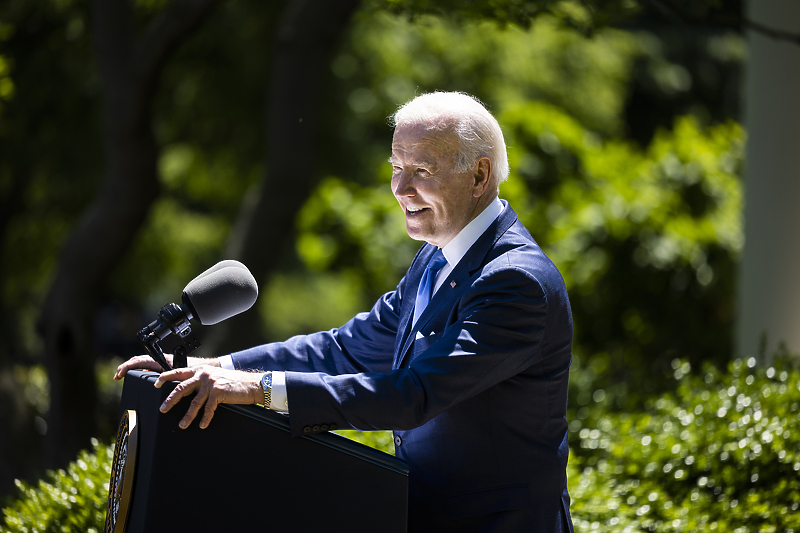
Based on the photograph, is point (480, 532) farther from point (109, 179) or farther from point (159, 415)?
point (109, 179)

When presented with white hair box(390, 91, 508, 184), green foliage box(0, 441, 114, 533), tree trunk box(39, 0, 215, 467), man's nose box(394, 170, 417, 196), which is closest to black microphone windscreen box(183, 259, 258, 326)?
man's nose box(394, 170, 417, 196)

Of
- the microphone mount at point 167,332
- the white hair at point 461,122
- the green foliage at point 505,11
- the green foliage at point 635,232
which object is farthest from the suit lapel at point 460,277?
the green foliage at point 635,232

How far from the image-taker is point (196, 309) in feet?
6.74

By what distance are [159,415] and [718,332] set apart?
7.25 meters

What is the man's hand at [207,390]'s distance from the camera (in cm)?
180

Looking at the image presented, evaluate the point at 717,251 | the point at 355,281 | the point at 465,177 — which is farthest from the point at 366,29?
the point at 465,177

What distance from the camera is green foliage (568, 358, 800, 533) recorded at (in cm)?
373

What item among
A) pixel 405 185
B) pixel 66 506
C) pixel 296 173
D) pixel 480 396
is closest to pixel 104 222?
pixel 296 173

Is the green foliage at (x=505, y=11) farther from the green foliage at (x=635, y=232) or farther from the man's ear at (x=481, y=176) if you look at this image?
the green foliage at (x=635, y=232)

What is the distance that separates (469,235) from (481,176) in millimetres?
170

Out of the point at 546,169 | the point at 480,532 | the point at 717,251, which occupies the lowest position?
the point at 480,532

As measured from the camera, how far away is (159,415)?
182cm

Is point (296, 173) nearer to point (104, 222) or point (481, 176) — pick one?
point (104, 222)

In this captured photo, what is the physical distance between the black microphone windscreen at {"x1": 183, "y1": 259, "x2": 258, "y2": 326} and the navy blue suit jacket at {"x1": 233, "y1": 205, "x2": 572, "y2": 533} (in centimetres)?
31
